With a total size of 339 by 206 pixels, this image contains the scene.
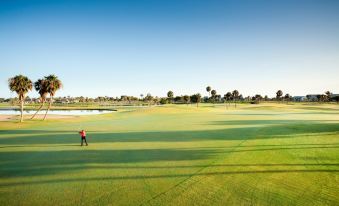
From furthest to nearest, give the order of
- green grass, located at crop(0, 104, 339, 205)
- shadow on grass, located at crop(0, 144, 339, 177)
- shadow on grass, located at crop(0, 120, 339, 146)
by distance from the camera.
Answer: shadow on grass, located at crop(0, 120, 339, 146) → shadow on grass, located at crop(0, 144, 339, 177) → green grass, located at crop(0, 104, 339, 205)

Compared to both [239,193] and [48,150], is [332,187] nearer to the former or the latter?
[239,193]

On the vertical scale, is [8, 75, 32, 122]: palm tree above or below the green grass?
above

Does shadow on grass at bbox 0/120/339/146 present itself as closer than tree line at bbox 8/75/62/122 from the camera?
Yes

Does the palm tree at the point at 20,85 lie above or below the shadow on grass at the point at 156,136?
above

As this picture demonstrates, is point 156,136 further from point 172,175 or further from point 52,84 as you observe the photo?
point 52,84

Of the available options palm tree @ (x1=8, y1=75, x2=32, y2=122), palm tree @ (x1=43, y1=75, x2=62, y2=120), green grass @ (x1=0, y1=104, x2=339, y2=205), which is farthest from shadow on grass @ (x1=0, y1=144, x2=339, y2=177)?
palm tree @ (x1=43, y1=75, x2=62, y2=120)

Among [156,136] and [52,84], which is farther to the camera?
[52,84]

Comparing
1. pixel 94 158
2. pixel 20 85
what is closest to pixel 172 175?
pixel 94 158

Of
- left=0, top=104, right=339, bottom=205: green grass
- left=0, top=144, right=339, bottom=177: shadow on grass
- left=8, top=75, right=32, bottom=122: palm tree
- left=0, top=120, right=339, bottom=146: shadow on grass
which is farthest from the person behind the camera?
left=8, top=75, right=32, bottom=122: palm tree

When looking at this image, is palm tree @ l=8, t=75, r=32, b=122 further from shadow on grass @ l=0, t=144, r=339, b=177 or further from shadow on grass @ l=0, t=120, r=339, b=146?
shadow on grass @ l=0, t=144, r=339, b=177

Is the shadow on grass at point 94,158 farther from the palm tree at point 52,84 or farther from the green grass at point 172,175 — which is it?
the palm tree at point 52,84

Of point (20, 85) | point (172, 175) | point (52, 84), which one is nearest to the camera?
point (172, 175)

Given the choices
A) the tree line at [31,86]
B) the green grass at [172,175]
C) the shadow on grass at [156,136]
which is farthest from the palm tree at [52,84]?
the green grass at [172,175]

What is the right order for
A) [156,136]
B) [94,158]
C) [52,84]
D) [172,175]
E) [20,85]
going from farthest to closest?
[52,84] < [20,85] < [156,136] < [94,158] < [172,175]
